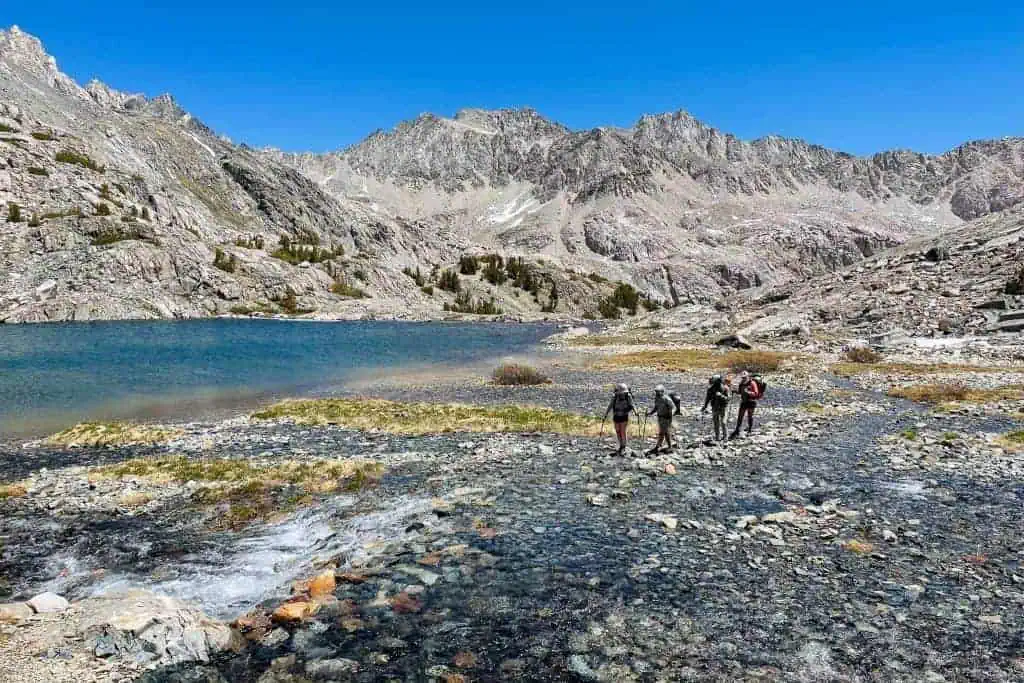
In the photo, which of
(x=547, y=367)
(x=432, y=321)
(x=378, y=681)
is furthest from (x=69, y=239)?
(x=378, y=681)

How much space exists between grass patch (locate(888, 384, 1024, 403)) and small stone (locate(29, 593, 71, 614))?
1588 inches

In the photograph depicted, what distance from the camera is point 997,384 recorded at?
40344 millimetres

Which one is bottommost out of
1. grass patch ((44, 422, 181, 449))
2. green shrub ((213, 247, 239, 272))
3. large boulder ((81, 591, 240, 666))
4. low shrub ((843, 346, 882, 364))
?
grass patch ((44, 422, 181, 449))

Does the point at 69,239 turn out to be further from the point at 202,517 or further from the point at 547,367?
the point at 202,517

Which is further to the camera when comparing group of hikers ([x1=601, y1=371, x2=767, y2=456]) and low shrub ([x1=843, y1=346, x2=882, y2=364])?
low shrub ([x1=843, y1=346, x2=882, y2=364])

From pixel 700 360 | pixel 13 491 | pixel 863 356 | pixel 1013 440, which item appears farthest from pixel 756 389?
pixel 700 360

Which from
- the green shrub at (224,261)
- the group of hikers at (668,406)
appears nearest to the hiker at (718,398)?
the group of hikers at (668,406)

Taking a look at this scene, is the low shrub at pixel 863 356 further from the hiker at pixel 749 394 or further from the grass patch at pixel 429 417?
the grass patch at pixel 429 417

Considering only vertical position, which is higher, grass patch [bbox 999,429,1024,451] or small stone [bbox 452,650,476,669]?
grass patch [bbox 999,429,1024,451]

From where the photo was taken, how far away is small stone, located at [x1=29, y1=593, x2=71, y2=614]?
10.5m

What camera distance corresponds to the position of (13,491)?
64.0ft

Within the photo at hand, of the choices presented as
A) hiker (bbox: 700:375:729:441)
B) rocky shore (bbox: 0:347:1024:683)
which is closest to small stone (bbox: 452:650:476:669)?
rocky shore (bbox: 0:347:1024:683)

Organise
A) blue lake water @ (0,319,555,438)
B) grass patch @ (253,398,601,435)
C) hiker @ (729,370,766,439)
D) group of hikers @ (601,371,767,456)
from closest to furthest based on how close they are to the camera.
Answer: group of hikers @ (601,371,767,456) → hiker @ (729,370,766,439) → grass patch @ (253,398,601,435) → blue lake water @ (0,319,555,438)

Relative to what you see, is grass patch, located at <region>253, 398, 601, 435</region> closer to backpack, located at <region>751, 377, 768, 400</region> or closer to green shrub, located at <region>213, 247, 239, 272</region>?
backpack, located at <region>751, 377, 768, 400</region>
